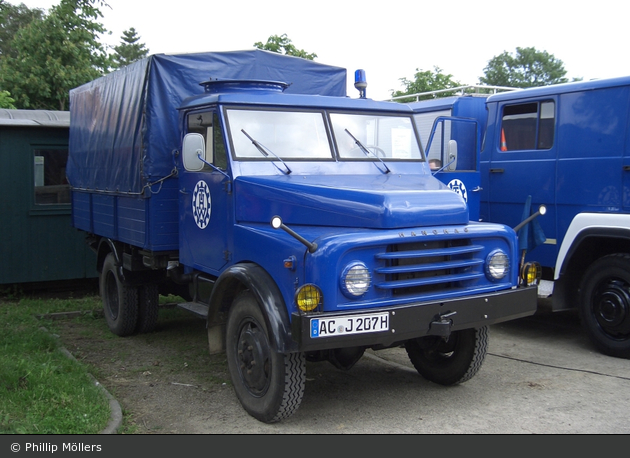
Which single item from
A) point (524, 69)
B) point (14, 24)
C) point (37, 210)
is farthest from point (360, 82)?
point (524, 69)

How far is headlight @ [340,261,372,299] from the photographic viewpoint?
13.4 feet

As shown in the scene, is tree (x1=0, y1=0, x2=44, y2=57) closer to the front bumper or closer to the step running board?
the step running board

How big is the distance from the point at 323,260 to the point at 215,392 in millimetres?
2031

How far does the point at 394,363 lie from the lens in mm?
6273

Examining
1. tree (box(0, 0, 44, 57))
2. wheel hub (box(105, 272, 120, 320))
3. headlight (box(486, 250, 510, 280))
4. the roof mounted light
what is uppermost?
tree (box(0, 0, 44, 57))

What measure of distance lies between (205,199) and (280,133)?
34.4 inches

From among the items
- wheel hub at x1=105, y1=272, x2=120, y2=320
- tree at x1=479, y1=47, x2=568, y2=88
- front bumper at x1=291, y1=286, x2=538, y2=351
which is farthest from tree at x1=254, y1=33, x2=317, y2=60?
tree at x1=479, y1=47, x2=568, y2=88

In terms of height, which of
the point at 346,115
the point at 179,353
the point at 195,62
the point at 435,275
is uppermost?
the point at 195,62

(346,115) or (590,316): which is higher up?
(346,115)

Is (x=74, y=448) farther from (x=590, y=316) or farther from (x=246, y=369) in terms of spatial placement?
(x=590, y=316)

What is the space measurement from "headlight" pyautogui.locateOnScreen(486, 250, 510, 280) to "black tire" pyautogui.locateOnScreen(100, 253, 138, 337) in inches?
172

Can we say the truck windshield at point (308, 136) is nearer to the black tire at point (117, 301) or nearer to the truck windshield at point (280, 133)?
the truck windshield at point (280, 133)

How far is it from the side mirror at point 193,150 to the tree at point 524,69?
39.4 m

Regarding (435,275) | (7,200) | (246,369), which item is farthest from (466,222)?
(7,200)
